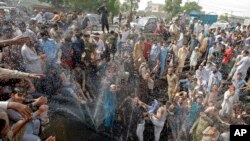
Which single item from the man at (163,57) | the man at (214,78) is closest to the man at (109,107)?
the man at (214,78)

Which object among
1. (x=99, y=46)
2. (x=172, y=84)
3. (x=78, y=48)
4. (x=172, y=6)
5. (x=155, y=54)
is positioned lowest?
(x=172, y=6)

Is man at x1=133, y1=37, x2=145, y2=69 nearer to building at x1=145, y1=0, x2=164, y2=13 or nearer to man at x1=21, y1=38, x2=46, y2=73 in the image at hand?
man at x1=21, y1=38, x2=46, y2=73

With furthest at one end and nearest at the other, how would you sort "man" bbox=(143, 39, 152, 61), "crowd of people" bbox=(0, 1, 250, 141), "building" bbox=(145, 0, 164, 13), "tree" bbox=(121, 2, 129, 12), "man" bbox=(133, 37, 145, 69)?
"building" bbox=(145, 0, 164, 13), "tree" bbox=(121, 2, 129, 12), "man" bbox=(143, 39, 152, 61), "man" bbox=(133, 37, 145, 69), "crowd of people" bbox=(0, 1, 250, 141)

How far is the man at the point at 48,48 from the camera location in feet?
34.8

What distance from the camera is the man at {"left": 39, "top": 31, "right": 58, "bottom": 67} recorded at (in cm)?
1059

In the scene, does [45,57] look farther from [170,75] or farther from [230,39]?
[230,39]

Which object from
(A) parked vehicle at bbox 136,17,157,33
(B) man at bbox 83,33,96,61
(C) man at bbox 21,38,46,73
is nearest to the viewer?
(C) man at bbox 21,38,46,73

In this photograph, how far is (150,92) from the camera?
13.4 metres

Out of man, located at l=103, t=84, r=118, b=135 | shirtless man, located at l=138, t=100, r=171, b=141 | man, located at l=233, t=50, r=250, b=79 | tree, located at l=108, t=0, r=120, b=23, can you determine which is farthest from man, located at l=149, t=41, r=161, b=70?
tree, located at l=108, t=0, r=120, b=23

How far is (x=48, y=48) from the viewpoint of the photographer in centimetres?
1063

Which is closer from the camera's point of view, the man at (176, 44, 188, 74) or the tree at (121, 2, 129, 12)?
the man at (176, 44, 188, 74)

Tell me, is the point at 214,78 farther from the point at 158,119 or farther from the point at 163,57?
the point at 158,119

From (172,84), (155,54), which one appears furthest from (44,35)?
(155,54)

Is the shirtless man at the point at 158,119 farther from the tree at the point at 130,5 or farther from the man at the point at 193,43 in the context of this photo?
the tree at the point at 130,5
